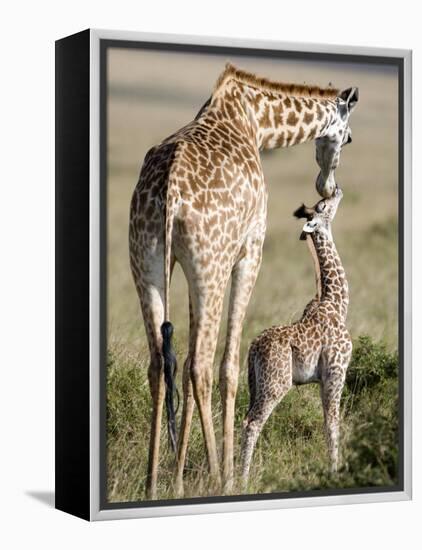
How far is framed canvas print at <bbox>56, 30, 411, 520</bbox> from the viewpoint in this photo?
930 cm

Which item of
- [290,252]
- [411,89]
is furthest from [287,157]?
[411,89]

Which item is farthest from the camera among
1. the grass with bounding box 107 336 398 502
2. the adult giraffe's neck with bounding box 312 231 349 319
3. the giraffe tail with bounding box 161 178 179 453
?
the adult giraffe's neck with bounding box 312 231 349 319

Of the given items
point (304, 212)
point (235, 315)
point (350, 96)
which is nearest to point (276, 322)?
point (304, 212)

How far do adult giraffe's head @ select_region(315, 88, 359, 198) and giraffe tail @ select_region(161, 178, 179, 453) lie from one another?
1.52 m

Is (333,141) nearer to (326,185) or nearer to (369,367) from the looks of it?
(326,185)

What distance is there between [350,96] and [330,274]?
4.07 feet

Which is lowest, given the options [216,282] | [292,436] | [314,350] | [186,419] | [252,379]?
[292,436]

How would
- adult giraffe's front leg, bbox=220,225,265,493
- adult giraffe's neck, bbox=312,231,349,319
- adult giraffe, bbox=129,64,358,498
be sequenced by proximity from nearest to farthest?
adult giraffe, bbox=129,64,358,498 < adult giraffe's front leg, bbox=220,225,265,493 < adult giraffe's neck, bbox=312,231,349,319

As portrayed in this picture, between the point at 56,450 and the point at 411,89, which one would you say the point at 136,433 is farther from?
the point at 411,89

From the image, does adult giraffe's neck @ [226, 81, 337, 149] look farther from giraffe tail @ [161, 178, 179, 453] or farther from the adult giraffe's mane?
giraffe tail @ [161, 178, 179, 453]

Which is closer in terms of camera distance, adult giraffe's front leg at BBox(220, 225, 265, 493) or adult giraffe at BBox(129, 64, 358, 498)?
adult giraffe at BBox(129, 64, 358, 498)

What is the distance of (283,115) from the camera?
10.2 meters

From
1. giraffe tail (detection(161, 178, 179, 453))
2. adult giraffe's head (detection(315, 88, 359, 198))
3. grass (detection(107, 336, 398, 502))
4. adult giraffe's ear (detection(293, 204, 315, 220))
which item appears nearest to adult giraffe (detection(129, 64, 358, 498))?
giraffe tail (detection(161, 178, 179, 453))

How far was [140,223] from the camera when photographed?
31.0ft
